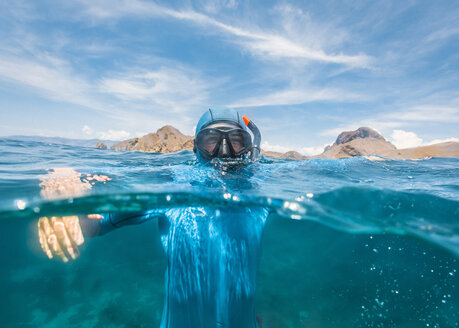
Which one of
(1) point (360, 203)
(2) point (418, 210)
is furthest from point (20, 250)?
(2) point (418, 210)

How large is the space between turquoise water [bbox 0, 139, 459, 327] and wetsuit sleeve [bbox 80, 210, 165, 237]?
0.29 meters

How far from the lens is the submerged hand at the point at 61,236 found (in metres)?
2.43

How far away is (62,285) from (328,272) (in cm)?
1085

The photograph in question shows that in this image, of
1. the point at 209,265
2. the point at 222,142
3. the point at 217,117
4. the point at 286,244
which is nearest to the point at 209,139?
the point at 222,142

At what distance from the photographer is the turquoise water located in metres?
3.55

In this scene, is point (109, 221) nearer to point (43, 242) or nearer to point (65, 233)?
point (65, 233)

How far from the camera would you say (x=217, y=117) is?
15.9ft

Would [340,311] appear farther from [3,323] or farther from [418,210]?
[3,323]

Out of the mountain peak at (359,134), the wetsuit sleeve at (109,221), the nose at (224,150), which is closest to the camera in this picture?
the wetsuit sleeve at (109,221)

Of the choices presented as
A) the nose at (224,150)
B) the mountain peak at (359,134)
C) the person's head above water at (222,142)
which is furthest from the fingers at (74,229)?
the mountain peak at (359,134)

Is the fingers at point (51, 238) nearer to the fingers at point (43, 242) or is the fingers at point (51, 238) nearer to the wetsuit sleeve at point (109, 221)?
the fingers at point (43, 242)

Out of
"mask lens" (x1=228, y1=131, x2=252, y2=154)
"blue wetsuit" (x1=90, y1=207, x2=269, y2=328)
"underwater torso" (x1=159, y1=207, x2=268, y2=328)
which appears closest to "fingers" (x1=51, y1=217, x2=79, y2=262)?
"blue wetsuit" (x1=90, y1=207, x2=269, y2=328)

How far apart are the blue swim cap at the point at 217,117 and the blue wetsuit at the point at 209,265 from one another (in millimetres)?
2228

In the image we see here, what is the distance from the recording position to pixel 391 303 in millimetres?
7203
